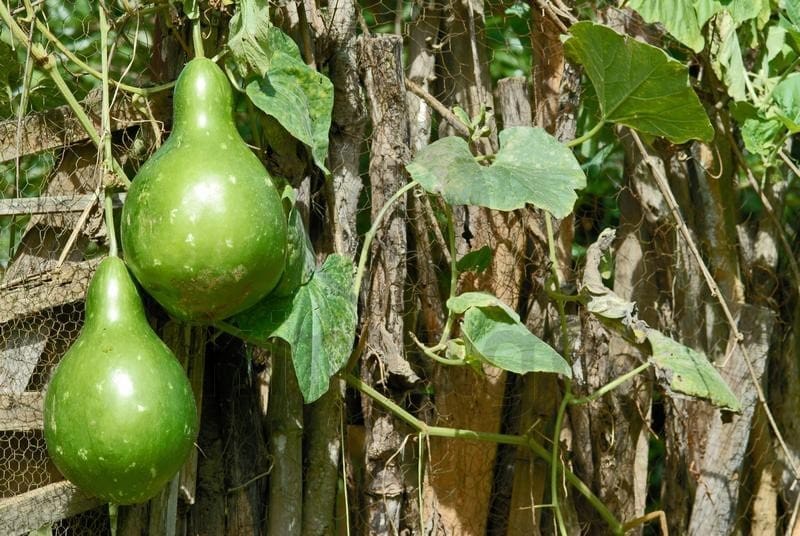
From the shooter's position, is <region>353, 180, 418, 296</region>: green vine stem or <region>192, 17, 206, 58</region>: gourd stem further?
<region>353, 180, 418, 296</region>: green vine stem

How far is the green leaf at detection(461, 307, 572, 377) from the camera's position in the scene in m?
1.49

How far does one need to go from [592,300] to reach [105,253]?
0.80m

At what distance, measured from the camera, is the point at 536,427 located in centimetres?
196

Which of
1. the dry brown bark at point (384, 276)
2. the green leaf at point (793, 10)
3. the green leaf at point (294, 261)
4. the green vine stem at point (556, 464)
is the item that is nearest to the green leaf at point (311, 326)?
the green leaf at point (294, 261)

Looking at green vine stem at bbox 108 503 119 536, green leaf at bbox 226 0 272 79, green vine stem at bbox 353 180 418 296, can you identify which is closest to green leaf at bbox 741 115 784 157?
green vine stem at bbox 353 180 418 296

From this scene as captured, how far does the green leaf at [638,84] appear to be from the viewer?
1614mm

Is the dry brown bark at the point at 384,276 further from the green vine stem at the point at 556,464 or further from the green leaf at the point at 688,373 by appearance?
the green leaf at the point at 688,373

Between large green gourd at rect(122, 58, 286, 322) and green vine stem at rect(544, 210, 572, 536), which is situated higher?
large green gourd at rect(122, 58, 286, 322)

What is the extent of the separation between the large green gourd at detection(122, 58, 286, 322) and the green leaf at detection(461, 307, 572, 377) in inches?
15.8

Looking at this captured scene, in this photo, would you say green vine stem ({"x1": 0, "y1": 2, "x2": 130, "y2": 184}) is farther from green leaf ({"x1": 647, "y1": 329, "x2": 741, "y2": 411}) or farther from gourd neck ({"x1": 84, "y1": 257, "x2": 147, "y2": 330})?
green leaf ({"x1": 647, "y1": 329, "x2": 741, "y2": 411})

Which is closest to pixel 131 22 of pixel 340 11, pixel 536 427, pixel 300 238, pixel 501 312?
pixel 340 11

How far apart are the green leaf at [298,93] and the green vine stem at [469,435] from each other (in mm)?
383

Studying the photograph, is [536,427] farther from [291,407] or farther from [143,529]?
[143,529]

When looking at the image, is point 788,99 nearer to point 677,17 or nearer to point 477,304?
point 677,17
